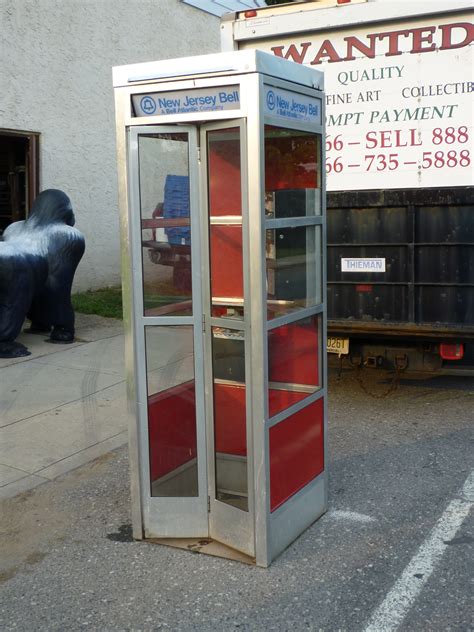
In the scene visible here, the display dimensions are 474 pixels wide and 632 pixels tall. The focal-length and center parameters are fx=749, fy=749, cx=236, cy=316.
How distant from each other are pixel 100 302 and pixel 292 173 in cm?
774

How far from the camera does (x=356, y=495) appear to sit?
15.4 feet

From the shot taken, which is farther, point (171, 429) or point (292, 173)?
point (171, 429)

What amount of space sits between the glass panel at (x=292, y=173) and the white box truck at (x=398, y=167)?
2055 mm

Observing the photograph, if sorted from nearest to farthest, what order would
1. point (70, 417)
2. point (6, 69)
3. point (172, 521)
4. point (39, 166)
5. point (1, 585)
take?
point (1, 585) < point (172, 521) < point (70, 417) < point (6, 69) < point (39, 166)

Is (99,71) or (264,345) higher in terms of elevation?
(99,71)

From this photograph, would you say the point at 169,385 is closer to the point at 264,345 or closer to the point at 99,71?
the point at 264,345

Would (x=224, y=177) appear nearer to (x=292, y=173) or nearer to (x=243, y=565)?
(x=292, y=173)

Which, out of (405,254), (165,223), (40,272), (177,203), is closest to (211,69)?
(177,203)

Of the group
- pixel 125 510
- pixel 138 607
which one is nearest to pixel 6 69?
pixel 125 510

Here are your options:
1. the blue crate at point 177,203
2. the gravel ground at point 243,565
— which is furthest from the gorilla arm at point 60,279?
the blue crate at point 177,203

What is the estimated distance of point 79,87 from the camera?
38.2ft

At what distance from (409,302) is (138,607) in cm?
344

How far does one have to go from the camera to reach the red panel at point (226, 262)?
374 cm

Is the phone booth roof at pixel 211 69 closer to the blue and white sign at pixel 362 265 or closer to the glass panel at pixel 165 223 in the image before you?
the glass panel at pixel 165 223
